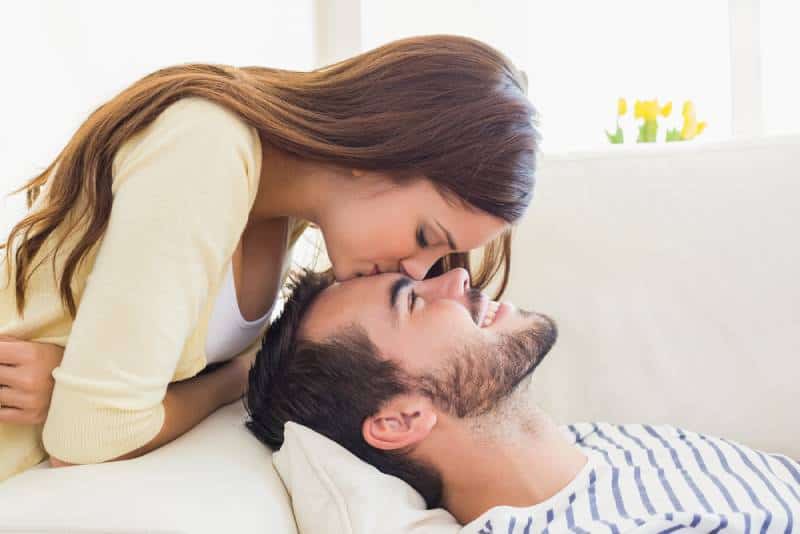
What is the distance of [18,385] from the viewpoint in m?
0.95

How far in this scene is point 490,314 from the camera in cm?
119

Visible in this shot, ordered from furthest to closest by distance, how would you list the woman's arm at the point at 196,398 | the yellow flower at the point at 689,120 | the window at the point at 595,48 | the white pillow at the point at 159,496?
1. the window at the point at 595,48
2. the yellow flower at the point at 689,120
3. the woman's arm at the point at 196,398
4. the white pillow at the point at 159,496

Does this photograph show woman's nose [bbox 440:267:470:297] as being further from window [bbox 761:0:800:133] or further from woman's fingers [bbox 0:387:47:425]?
window [bbox 761:0:800:133]

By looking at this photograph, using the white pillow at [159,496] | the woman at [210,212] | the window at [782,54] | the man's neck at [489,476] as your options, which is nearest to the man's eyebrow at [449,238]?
the woman at [210,212]

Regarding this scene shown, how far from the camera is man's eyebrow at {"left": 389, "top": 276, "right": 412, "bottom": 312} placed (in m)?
1.12

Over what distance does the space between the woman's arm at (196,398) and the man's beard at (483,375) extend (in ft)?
0.98

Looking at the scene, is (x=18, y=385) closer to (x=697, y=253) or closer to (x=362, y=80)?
(x=362, y=80)

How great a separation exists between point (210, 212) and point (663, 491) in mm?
623

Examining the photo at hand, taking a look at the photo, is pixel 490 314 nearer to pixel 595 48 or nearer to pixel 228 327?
pixel 228 327

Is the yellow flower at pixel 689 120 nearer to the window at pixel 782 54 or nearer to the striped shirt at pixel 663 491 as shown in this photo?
the window at pixel 782 54

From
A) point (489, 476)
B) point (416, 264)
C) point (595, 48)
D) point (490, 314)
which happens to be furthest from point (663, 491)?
point (595, 48)

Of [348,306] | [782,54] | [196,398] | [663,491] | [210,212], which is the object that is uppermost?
[782,54]

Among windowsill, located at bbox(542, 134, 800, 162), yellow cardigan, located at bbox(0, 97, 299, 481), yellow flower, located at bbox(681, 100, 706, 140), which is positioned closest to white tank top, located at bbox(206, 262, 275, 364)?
yellow cardigan, located at bbox(0, 97, 299, 481)

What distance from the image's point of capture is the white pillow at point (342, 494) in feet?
2.86
